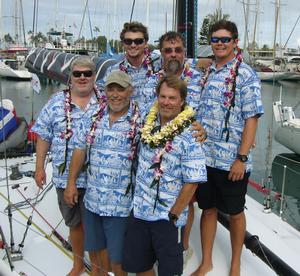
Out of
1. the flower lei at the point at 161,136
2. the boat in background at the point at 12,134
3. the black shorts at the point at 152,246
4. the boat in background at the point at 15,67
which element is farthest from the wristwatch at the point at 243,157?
the boat in background at the point at 15,67

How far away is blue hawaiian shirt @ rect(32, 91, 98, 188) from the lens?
119 inches

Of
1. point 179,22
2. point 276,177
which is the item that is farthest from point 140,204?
point 276,177

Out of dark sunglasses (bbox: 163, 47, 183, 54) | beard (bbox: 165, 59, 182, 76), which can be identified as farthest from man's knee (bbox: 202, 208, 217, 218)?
dark sunglasses (bbox: 163, 47, 183, 54)

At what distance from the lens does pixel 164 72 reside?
122 inches

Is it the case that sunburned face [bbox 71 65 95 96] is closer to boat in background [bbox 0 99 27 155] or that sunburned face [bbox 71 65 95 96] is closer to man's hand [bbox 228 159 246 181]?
man's hand [bbox 228 159 246 181]

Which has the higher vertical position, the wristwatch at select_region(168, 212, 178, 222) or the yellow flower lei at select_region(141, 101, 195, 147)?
the yellow flower lei at select_region(141, 101, 195, 147)

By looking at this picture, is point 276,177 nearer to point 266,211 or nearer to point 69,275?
point 266,211

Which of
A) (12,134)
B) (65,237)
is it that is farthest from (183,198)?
(12,134)

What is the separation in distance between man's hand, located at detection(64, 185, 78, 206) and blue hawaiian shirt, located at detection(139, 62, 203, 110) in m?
0.78

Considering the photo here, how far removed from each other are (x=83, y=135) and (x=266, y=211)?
300 cm

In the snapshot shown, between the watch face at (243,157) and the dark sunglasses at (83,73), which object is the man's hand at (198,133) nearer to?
the watch face at (243,157)

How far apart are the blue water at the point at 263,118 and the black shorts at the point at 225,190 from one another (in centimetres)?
306

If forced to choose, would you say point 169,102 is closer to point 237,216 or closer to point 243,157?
point 243,157

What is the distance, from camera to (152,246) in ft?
8.82
